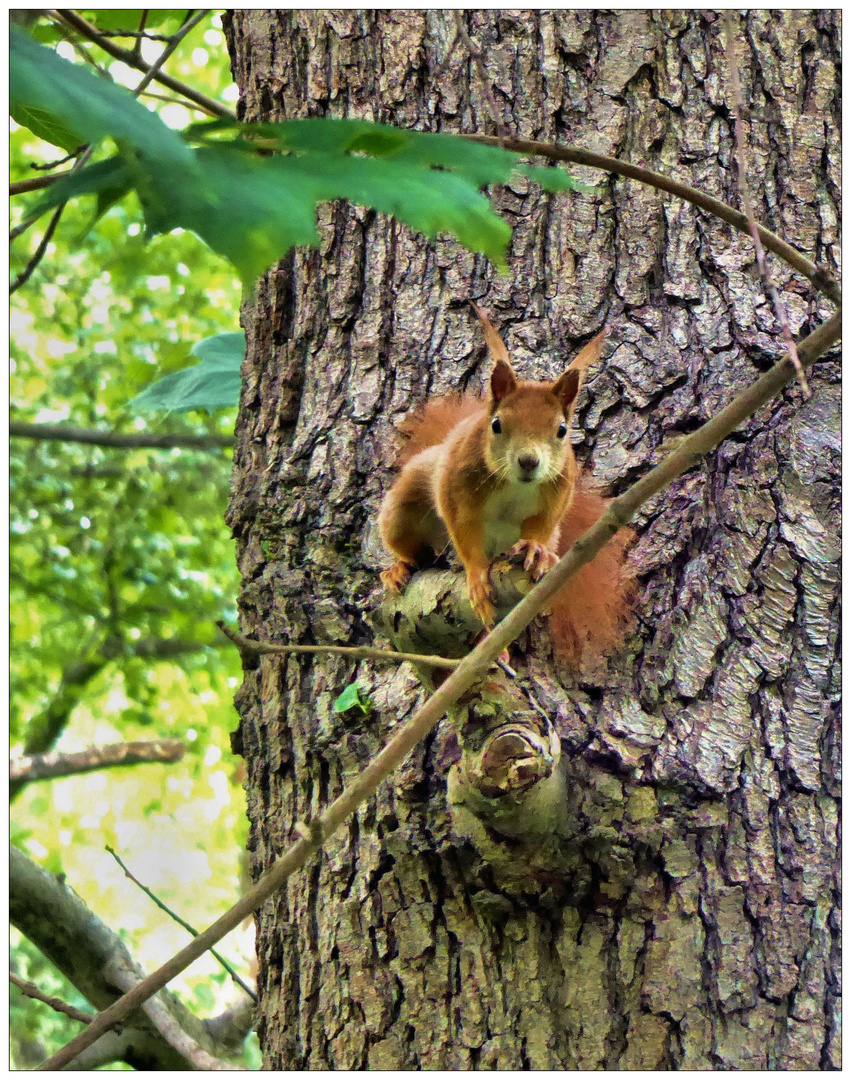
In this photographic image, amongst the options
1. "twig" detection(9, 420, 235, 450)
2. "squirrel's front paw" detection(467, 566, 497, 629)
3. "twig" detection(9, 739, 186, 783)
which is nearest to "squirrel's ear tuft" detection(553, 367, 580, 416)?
"squirrel's front paw" detection(467, 566, 497, 629)

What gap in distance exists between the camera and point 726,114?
1.42 m

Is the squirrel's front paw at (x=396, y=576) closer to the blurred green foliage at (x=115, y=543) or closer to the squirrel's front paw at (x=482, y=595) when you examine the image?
the squirrel's front paw at (x=482, y=595)

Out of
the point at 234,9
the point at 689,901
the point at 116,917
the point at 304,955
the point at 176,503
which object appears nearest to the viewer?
the point at 689,901

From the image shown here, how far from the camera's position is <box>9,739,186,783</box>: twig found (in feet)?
10.9

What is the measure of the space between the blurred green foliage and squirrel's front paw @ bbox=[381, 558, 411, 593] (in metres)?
3.03

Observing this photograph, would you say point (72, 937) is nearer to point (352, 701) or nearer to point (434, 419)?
point (352, 701)

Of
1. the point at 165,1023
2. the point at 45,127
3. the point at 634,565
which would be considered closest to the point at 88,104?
the point at 45,127

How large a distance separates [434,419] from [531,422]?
0.26 m

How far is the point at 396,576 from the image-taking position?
138cm

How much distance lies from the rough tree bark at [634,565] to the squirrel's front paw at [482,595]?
0.13 meters

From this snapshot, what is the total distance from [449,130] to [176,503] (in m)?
3.37

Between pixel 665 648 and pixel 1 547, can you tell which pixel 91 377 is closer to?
pixel 1 547

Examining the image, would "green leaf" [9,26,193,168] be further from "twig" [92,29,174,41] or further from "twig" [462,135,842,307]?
"twig" [92,29,174,41]

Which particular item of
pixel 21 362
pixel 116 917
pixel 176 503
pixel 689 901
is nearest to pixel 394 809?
pixel 689 901
